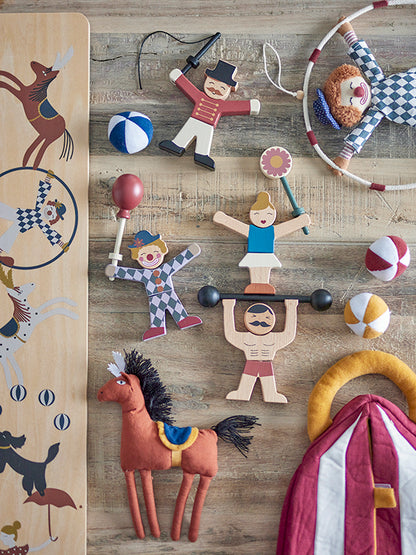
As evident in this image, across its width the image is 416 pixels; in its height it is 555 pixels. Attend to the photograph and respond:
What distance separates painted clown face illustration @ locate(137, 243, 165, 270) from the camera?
1213 millimetres

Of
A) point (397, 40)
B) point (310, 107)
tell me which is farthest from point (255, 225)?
point (397, 40)

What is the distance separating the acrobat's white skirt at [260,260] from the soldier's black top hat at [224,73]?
1.39ft

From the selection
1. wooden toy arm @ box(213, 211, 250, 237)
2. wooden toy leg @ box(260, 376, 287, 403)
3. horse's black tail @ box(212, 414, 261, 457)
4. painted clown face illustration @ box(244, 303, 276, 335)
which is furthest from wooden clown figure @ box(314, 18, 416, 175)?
horse's black tail @ box(212, 414, 261, 457)

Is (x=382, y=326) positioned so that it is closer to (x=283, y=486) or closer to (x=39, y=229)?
(x=283, y=486)

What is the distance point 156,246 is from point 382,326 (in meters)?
0.57

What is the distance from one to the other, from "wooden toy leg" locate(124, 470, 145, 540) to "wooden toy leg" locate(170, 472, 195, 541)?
80 mm

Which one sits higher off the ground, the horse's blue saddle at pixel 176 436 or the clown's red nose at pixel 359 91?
the clown's red nose at pixel 359 91

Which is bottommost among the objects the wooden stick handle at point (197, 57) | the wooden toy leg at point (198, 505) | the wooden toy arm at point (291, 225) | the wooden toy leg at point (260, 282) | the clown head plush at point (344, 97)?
the wooden toy leg at point (198, 505)

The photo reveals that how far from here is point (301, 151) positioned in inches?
49.2

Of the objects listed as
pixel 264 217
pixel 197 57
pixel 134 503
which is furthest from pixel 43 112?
pixel 134 503

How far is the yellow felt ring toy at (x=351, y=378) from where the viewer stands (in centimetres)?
117

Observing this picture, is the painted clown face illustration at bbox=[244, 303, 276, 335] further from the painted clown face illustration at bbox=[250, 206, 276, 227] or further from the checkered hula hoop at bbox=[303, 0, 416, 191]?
the checkered hula hoop at bbox=[303, 0, 416, 191]

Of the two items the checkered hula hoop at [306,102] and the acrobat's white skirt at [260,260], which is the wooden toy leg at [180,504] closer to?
the acrobat's white skirt at [260,260]

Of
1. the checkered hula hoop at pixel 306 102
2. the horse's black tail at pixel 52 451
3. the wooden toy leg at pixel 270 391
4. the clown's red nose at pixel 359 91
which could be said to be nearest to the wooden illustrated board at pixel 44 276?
the horse's black tail at pixel 52 451
